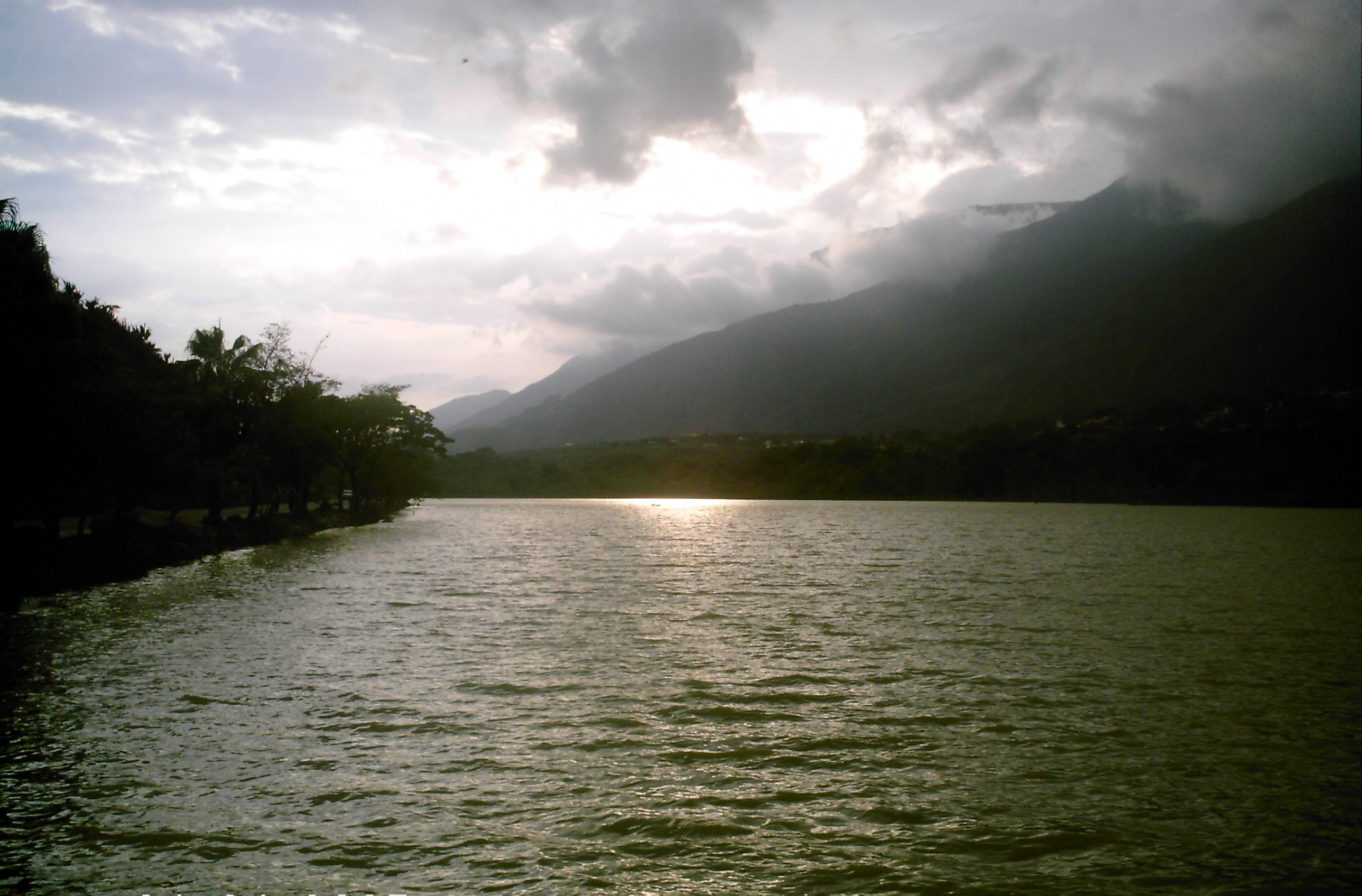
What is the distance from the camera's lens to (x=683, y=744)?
502 inches

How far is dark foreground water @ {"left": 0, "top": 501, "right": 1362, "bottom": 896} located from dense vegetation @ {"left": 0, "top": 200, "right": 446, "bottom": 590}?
21.4 ft

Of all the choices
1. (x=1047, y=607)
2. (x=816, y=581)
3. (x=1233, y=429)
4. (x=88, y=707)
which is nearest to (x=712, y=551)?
(x=816, y=581)

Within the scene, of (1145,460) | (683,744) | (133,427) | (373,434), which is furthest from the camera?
(1145,460)

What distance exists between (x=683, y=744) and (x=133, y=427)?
33.9 meters

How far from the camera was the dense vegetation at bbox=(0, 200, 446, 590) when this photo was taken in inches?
1229

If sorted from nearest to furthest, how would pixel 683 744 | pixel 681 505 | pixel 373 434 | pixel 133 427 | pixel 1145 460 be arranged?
pixel 683 744 < pixel 133 427 < pixel 373 434 < pixel 1145 460 < pixel 681 505

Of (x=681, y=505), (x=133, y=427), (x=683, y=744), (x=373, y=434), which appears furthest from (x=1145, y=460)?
(x=683, y=744)

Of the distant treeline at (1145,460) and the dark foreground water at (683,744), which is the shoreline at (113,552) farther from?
the distant treeline at (1145,460)

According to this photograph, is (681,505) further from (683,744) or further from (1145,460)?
(683,744)

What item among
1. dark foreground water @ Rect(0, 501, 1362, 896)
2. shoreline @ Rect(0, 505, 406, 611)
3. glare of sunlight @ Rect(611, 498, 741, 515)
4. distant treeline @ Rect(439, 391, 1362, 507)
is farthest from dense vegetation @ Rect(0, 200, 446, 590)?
distant treeline @ Rect(439, 391, 1362, 507)

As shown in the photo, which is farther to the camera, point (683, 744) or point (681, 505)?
point (681, 505)

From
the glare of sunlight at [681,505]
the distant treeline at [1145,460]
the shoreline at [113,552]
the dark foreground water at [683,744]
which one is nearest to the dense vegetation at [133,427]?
the shoreline at [113,552]

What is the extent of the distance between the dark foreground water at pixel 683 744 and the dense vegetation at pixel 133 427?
6.51 meters

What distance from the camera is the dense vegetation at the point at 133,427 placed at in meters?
31.2
